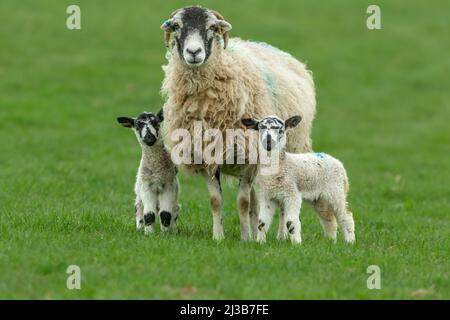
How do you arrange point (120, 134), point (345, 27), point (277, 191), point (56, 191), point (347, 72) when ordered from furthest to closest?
point (345, 27) < point (347, 72) < point (120, 134) < point (56, 191) < point (277, 191)

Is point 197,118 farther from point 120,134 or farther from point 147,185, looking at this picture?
point 120,134

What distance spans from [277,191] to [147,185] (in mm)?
1562

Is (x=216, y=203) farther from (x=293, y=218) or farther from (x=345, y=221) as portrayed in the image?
(x=345, y=221)

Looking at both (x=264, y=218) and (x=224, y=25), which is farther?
(x=224, y=25)

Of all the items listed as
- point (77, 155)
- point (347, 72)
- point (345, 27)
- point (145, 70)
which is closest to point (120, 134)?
point (77, 155)

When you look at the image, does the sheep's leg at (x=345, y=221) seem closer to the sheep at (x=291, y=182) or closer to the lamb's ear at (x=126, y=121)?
the sheep at (x=291, y=182)

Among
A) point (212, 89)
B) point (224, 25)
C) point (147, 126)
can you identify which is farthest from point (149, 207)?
point (224, 25)

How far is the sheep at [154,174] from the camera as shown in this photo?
400 inches

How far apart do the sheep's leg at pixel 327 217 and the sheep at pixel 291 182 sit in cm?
6

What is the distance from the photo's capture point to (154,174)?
10.3 meters

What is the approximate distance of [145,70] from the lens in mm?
27844

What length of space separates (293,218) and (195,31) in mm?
2222
